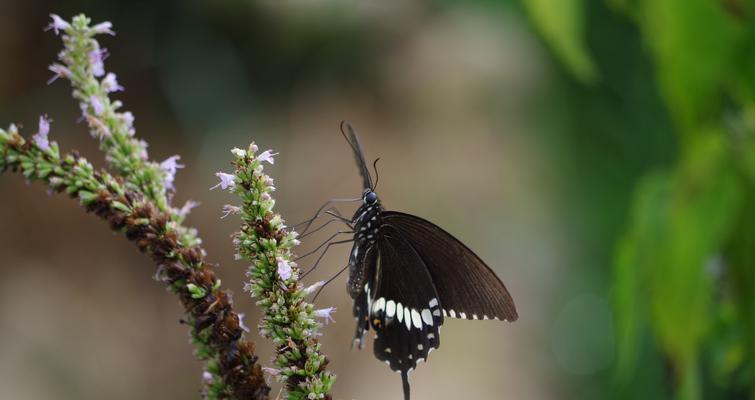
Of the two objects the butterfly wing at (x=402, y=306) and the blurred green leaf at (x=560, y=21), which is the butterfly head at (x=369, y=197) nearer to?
the butterfly wing at (x=402, y=306)

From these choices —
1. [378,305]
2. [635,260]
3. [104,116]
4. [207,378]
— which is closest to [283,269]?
[207,378]

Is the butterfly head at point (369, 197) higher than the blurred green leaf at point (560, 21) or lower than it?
lower

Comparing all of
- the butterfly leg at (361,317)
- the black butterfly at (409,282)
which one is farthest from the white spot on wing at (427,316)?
the butterfly leg at (361,317)

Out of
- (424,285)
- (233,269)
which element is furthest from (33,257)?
(424,285)

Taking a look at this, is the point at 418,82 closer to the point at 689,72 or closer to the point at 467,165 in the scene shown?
the point at 467,165

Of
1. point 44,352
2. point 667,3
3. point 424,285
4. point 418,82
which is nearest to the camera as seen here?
point 667,3

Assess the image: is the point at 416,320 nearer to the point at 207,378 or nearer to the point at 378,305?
the point at 378,305
